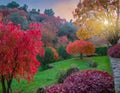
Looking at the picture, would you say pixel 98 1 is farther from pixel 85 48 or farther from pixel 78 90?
pixel 78 90

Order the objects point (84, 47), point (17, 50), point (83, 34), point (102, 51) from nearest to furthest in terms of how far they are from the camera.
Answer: point (17, 50) < point (83, 34) < point (84, 47) < point (102, 51)

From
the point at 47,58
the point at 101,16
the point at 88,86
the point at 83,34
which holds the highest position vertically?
the point at 101,16

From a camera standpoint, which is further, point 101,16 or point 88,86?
point 101,16

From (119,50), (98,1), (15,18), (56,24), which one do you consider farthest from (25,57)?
(56,24)

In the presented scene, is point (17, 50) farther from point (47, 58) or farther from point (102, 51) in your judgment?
point (102, 51)

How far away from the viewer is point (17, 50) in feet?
44.5

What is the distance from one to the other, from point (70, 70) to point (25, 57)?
2920 mm

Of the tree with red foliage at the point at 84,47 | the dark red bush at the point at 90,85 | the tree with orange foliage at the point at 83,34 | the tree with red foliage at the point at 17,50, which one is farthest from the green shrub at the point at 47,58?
the dark red bush at the point at 90,85

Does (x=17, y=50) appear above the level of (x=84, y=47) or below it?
above

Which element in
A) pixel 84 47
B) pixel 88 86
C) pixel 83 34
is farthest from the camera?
pixel 84 47

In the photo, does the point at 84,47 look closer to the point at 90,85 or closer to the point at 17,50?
the point at 17,50

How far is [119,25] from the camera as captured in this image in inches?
990

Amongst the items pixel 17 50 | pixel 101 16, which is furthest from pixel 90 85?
pixel 101 16

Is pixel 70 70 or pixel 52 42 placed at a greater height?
pixel 52 42
